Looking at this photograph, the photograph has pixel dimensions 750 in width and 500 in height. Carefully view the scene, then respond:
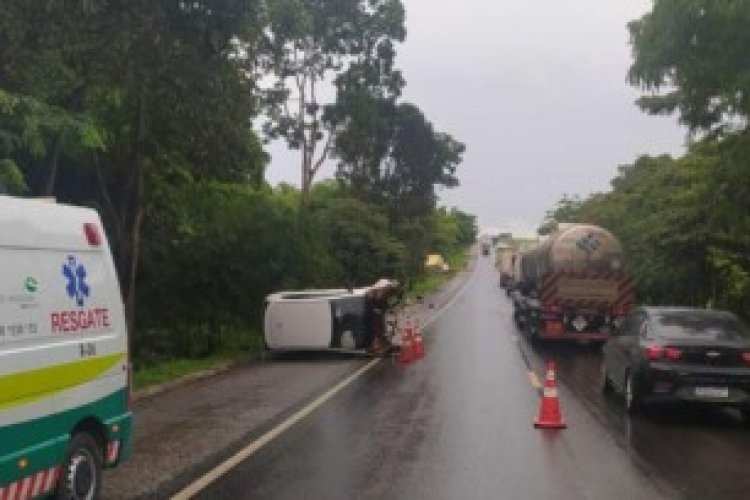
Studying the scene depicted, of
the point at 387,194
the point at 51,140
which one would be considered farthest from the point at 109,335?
the point at 387,194

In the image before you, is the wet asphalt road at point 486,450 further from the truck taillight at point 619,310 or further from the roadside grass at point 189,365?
the truck taillight at point 619,310

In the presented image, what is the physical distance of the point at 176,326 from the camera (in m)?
27.7

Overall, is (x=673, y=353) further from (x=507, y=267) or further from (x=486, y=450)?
(x=507, y=267)

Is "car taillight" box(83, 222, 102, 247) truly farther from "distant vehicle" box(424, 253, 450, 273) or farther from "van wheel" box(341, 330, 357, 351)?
"distant vehicle" box(424, 253, 450, 273)

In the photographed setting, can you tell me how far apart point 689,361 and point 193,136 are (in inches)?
404

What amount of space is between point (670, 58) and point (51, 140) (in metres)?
9.01

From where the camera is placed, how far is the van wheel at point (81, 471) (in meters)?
7.75

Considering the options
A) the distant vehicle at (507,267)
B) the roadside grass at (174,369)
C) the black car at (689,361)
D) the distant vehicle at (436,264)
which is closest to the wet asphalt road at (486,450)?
the black car at (689,361)

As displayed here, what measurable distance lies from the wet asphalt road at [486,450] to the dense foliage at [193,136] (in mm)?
3408

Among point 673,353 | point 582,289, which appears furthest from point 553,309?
point 673,353

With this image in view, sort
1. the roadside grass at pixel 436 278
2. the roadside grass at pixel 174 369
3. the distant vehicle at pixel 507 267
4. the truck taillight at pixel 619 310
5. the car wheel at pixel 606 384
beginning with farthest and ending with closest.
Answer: the roadside grass at pixel 436 278
the distant vehicle at pixel 507 267
the truck taillight at pixel 619 310
the roadside grass at pixel 174 369
the car wheel at pixel 606 384

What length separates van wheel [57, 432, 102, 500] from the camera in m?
7.75

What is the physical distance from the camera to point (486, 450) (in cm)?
1171

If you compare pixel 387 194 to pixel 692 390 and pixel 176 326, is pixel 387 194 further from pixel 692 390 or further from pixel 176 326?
pixel 692 390
